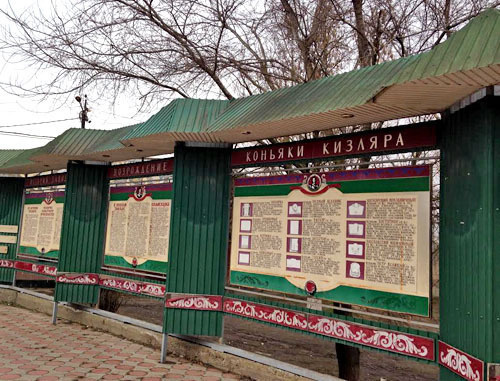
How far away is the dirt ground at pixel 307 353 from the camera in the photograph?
11.7 meters

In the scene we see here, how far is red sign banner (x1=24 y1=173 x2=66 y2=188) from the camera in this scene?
10211mm

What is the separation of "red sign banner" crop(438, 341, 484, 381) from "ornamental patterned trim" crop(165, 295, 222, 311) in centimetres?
317

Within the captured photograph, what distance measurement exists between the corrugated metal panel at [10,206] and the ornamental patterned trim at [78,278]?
3.21m

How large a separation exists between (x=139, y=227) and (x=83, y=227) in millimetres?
1743

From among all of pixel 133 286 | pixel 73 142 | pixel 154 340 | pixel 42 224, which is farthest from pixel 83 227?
pixel 154 340

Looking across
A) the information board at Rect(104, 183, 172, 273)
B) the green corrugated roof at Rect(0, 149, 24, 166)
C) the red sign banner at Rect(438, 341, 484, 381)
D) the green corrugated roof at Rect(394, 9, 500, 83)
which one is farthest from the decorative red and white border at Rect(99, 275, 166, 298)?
the green corrugated roof at Rect(394, 9, 500, 83)

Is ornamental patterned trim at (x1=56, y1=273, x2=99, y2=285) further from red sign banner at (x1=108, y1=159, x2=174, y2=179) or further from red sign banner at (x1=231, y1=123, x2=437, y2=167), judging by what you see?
red sign banner at (x1=231, y1=123, x2=437, y2=167)

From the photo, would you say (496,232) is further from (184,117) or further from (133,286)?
(133,286)

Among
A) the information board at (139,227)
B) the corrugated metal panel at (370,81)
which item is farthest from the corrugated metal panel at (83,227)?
the corrugated metal panel at (370,81)

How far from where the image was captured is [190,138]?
6352mm

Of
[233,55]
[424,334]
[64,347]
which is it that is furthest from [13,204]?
[424,334]

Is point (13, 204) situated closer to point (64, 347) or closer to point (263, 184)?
point (64, 347)

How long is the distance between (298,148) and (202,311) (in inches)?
108

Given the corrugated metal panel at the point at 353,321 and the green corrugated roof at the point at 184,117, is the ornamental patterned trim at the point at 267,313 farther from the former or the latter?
the green corrugated roof at the point at 184,117
